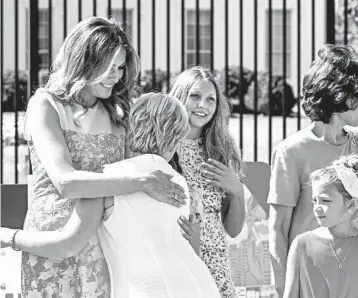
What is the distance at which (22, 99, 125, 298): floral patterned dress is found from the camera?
322 centimetres

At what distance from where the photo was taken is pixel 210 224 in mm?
3973

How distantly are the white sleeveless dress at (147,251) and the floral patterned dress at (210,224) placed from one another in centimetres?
78

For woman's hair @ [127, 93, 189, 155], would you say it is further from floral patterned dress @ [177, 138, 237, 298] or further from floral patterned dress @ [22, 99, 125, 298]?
floral patterned dress @ [177, 138, 237, 298]

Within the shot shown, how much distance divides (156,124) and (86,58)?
13.0 inches

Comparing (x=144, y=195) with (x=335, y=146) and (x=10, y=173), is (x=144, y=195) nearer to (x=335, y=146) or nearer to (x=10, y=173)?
(x=335, y=146)

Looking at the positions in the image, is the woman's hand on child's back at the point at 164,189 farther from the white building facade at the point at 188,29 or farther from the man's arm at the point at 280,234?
the white building facade at the point at 188,29

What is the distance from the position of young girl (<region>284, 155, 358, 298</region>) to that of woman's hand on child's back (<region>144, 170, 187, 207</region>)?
461 millimetres

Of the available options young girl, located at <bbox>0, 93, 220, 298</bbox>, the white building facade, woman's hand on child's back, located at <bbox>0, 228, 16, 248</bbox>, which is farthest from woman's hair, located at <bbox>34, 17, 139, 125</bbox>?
the white building facade

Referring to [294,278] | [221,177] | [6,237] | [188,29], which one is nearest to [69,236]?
[6,237]

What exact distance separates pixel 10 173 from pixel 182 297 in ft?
35.5

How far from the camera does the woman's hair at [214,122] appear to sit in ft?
13.5

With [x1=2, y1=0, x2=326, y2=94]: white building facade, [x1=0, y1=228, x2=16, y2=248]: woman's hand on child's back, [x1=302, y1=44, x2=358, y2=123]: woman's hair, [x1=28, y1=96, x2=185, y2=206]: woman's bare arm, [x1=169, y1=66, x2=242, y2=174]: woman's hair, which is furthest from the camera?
[x1=2, y1=0, x2=326, y2=94]: white building facade

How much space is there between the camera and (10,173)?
13.6m

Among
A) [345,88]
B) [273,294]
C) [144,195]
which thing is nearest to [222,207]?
[345,88]
